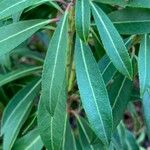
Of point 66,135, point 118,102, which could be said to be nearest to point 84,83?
point 118,102

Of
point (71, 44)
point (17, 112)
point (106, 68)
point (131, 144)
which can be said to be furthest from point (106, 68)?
point (131, 144)

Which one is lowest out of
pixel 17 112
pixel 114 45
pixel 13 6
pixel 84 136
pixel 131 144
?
pixel 131 144

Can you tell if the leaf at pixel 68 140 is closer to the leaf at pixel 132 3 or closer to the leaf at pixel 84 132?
the leaf at pixel 84 132

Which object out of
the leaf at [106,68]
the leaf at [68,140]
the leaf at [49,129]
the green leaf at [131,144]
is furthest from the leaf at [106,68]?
the green leaf at [131,144]

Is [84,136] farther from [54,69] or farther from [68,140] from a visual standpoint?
[54,69]

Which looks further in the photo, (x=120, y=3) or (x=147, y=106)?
(x=147, y=106)

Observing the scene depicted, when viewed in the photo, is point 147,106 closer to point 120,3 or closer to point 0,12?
point 120,3
